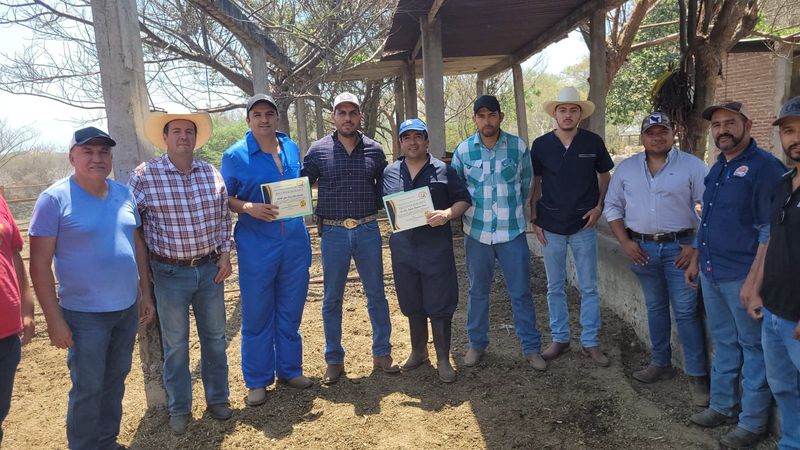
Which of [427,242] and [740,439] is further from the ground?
[427,242]

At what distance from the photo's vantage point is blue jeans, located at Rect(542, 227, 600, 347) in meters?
4.07

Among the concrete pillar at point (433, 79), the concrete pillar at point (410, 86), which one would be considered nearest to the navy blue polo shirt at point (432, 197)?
the concrete pillar at point (433, 79)

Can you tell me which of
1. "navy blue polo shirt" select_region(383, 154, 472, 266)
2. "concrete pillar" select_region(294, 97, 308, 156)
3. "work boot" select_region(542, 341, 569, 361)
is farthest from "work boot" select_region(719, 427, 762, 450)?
"concrete pillar" select_region(294, 97, 308, 156)

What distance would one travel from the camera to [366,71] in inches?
448

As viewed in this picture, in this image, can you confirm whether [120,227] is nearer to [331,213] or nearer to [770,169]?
[331,213]

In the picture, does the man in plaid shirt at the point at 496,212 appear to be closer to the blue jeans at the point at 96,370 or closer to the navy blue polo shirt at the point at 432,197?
the navy blue polo shirt at the point at 432,197

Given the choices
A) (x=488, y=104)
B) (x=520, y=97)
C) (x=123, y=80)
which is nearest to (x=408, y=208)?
(x=488, y=104)

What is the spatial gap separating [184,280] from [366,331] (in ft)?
7.21

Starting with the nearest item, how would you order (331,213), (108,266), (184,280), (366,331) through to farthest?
(108,266) < (184,280) < (331,213) < (366,331)

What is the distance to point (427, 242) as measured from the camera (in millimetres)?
3885

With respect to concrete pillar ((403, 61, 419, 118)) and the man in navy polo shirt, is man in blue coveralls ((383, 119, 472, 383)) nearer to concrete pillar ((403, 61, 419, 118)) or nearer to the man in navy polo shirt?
the man in navy polo shirt

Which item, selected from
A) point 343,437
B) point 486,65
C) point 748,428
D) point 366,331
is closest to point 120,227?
point 343,437

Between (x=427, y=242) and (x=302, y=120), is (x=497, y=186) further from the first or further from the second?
(x=302, y=120)

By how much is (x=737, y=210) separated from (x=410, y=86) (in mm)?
9067
